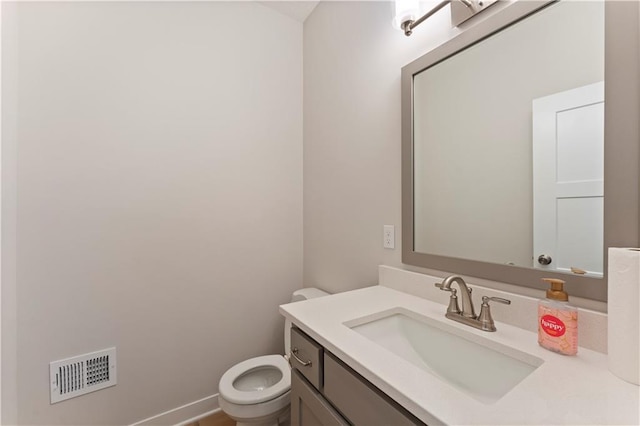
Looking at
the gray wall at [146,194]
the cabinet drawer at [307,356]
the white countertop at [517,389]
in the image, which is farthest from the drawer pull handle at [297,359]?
the gray wall at [146,194]

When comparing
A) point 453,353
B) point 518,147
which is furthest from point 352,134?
point 453,353

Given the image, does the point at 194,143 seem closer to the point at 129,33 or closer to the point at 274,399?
the point at 129,33

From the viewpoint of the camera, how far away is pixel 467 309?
85cm

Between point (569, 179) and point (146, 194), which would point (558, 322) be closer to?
point (569, 179)

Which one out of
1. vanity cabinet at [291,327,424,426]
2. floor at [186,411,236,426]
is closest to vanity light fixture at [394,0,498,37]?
vanity cabinet at [291,327,424,426]

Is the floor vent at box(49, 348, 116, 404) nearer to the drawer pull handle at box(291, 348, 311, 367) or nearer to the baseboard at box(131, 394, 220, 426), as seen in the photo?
the baseboard at box(131, 394, 220, 426)

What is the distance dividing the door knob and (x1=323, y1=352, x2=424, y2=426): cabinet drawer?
1.94ft

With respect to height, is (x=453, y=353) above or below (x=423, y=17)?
below

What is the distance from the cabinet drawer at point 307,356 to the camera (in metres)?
0.79

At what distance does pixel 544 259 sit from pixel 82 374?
1981mm

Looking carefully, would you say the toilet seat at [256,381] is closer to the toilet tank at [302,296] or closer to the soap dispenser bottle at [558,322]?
the toilet tank at [302,296]

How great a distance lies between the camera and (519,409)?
1.51 feet

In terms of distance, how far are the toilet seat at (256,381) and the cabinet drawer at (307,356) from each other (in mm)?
418

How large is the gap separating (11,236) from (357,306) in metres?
1.48
